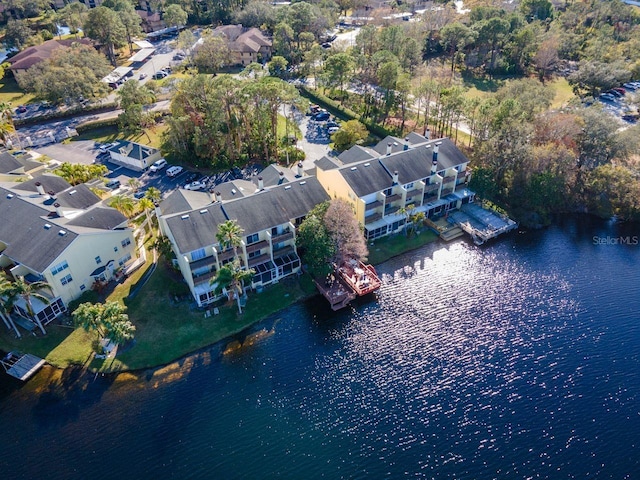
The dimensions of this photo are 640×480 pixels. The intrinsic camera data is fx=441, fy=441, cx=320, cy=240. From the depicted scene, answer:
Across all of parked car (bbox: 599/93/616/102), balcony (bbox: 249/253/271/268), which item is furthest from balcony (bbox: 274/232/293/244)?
parked car (bbox: 599/93/616/102)

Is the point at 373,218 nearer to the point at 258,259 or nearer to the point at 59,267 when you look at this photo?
A: the point at 258,259

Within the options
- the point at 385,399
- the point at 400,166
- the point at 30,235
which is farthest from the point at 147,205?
the point at 385,399

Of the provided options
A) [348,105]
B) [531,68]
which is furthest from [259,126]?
[531,68]

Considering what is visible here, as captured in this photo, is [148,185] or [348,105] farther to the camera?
[348,105]

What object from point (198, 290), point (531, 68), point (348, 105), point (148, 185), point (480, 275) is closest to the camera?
point (198, 290)

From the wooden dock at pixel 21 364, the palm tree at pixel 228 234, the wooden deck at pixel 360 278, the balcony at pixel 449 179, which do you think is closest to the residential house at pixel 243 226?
the palm tree at pixel 228 234

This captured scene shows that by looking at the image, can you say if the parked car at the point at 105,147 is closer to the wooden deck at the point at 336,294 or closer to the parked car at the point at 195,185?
the parked car at the point at 195,185

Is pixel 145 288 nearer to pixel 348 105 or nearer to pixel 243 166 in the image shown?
pixel 243 166
